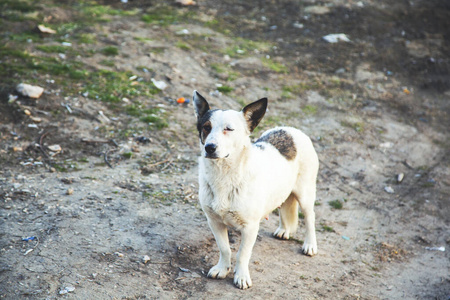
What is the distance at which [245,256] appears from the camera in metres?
4.56

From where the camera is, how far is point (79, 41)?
10234 mm

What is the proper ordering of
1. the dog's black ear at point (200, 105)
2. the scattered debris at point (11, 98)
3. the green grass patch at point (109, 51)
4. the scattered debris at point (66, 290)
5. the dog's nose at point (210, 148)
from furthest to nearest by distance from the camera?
the green grass patch at point (109, 51)
the scattered debris at point (11, 98)
the dog's black ear at point (200, 105)
the scattered debris at point (66, 290)
the dog's nose at point (210, 148)

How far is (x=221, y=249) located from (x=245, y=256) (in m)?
0.27

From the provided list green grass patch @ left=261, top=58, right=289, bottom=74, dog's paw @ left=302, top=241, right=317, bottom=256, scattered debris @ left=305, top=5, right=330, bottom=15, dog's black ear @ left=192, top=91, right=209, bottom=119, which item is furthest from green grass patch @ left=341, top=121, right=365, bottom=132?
scattered debris @ left=305, top=5, right=330, bottom=15

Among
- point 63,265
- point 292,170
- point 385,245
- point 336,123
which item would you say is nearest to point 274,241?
point 292,170

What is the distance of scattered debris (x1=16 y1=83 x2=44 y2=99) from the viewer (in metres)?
7.88

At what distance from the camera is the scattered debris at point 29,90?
788cm

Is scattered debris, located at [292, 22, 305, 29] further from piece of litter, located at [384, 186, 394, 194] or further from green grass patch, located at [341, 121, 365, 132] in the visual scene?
piece of litter, located at [384, 186, 394, 194]

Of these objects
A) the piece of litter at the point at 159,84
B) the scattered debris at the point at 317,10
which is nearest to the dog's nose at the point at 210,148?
the piece of litter at the point at 159,84

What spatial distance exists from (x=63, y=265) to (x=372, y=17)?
39.5 ft

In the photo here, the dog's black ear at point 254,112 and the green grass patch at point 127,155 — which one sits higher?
the dog's black ear at point 254,112

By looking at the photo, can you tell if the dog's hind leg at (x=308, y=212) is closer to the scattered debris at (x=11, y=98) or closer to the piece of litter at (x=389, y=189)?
the piece of litter at (x=389, y=189)

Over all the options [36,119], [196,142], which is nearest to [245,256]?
[196,142]

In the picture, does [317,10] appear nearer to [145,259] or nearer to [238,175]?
[238,175]
